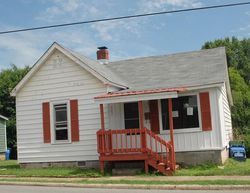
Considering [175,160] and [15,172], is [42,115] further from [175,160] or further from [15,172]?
[175,160]

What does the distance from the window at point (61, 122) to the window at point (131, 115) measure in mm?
2771

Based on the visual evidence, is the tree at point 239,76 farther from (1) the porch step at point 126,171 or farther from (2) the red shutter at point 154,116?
(1) the porch step at point 126,171

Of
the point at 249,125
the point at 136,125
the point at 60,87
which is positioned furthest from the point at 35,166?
the point at 249,125

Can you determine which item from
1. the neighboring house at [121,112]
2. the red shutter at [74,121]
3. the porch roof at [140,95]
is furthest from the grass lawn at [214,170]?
the red shutter at [74,121]

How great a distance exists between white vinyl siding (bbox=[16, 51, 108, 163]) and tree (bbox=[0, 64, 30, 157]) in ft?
64.1

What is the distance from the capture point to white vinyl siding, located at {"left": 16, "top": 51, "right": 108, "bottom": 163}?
64.6 ft

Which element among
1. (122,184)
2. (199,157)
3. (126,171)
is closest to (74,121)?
(126,171)

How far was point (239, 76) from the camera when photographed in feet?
163

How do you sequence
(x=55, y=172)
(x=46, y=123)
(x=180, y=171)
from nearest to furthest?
(x=180, y=171), (x=55, y=172), (x=46, y=123)

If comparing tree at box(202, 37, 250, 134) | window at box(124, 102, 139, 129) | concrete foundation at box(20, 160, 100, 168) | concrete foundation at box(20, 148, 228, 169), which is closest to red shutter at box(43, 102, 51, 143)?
concrete foundation at box(20, 160, 100, 168)

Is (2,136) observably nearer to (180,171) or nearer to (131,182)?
(180,171)

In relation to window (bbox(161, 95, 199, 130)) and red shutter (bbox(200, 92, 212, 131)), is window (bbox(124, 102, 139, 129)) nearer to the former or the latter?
window (bbox(161, 95, 199, 130))

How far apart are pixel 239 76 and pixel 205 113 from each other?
33.2 m

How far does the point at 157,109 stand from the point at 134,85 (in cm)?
205
